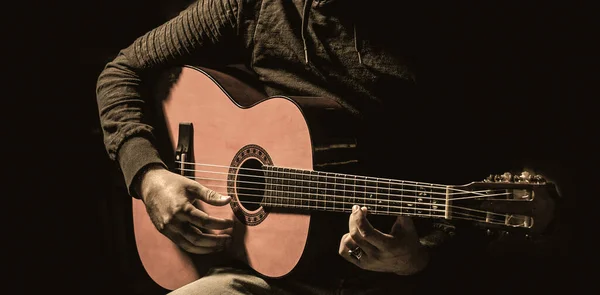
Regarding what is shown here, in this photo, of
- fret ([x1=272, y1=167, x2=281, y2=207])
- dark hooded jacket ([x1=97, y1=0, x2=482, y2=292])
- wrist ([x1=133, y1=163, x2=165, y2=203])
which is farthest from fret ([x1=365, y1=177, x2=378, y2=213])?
wrist ([x1=133, y1=163, x2=165, y2=203])

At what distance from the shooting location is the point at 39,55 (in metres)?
1.75

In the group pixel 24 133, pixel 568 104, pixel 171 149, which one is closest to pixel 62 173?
pixel 24 133

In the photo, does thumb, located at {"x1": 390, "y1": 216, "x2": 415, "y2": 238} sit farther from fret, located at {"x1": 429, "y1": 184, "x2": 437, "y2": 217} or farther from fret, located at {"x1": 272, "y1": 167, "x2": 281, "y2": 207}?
fret, located at {"x1": 272, "y1": 167, "x2": 281, "y2": 207}

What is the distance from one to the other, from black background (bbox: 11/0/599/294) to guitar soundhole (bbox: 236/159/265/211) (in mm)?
505

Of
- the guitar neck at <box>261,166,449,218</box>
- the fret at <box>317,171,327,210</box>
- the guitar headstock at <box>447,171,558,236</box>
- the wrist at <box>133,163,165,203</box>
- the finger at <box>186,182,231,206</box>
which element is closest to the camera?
the guitar headstock at <box>447,171,558,236</box>

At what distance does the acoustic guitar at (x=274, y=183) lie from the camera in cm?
100

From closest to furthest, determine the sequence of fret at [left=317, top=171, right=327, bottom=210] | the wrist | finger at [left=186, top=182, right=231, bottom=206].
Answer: fret at [left=317, top=171, right=327, bottom=210]
finger at [left=186, top=182, right=231, bottom=206]
the wrist

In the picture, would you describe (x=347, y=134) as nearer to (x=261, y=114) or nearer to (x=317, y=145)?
(x=317, y=145)

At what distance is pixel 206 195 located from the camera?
131 centimetres

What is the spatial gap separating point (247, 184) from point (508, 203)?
63 cm

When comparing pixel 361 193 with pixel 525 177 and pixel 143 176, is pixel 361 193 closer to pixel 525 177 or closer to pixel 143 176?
pixel 525 177

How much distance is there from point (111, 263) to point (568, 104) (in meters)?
1.60

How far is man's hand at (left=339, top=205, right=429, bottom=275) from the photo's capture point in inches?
42.6

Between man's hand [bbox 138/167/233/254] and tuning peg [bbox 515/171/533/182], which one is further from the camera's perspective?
man's hand [bbox 138/167/233/254]
